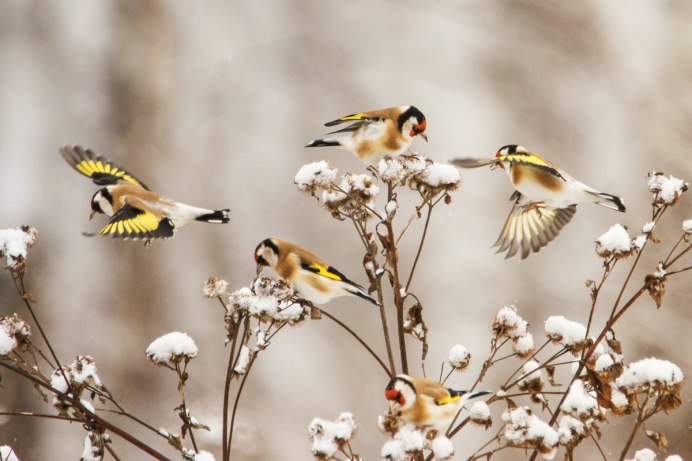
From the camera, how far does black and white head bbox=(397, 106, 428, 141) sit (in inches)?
31.7

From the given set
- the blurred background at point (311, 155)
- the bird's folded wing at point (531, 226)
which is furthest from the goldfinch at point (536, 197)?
the blurred background at point (311, 155)

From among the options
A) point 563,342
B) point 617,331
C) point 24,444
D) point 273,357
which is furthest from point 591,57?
point 24,444

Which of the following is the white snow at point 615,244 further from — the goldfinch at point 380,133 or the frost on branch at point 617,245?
the goldfinch at point 380,133

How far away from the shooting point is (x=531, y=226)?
2.94ft

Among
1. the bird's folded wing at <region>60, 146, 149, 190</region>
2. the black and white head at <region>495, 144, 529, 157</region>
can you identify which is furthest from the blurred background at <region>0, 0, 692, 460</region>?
the black and white head at <region>495, 144, 529, 157</region>

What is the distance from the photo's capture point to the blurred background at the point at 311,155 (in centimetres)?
165

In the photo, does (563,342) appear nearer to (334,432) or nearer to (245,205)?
(334,432)

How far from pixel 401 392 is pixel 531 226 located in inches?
14.8

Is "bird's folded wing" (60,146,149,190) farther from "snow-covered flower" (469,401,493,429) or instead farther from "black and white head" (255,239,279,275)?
"snow-covered flower" (469,401,493,429)

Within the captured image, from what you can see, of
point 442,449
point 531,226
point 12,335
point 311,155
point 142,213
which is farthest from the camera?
point 311,155

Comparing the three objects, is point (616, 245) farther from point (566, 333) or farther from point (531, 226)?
point (531, 226)

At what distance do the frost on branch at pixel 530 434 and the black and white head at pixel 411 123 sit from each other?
0.33 m

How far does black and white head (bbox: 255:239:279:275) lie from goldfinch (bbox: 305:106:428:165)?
12 cm

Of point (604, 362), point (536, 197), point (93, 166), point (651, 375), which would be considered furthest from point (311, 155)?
point (651, 375)
